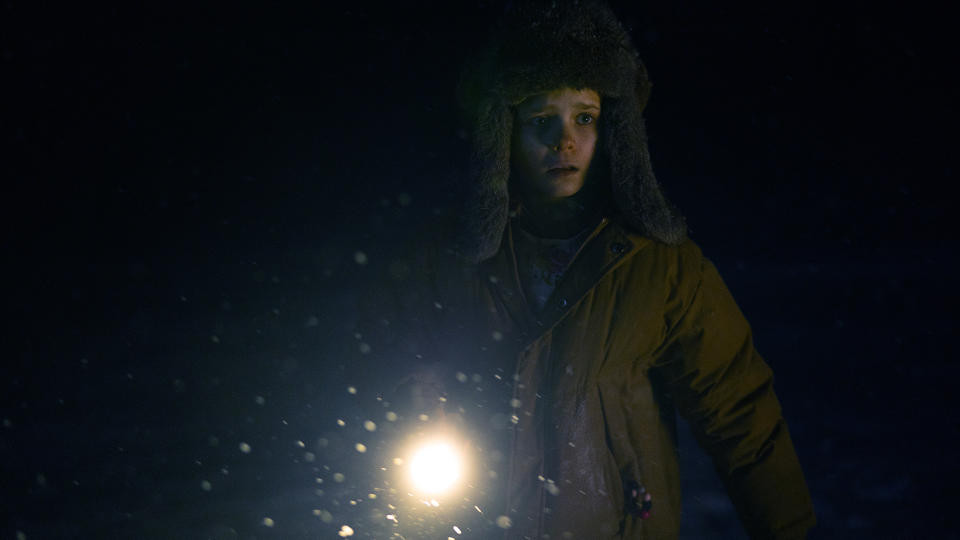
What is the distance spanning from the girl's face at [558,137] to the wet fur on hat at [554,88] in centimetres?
3

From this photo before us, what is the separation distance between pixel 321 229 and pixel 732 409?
178 centimetres

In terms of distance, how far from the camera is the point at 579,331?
5.01 ft

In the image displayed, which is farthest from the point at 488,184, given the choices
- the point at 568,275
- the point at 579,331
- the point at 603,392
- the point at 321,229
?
the point at 321,229

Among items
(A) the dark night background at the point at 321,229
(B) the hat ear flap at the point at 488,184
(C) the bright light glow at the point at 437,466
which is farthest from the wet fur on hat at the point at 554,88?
(A) the dark night background at the point at 321,229

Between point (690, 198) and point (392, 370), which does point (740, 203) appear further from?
point (392, 370)

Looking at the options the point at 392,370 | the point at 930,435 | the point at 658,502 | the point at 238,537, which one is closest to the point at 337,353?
the point at 238,537

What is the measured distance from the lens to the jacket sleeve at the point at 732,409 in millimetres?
1581

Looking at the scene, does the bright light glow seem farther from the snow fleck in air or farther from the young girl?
the snow fleck in air

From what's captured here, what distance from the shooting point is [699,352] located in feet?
5.24

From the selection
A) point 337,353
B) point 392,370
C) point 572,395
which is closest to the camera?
point 572,395

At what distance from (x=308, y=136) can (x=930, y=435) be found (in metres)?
2.92

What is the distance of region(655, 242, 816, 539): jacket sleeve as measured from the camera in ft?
5.19

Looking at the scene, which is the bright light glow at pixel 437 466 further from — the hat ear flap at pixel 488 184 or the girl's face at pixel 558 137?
the girl's face at pixel 558 137

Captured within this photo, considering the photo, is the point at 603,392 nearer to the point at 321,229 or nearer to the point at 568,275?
the point at 568,275
